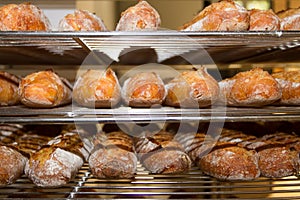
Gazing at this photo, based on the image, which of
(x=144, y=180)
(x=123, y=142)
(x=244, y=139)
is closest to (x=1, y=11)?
(x=123, y=142)

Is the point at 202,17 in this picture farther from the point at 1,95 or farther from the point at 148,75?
the point at 1,95

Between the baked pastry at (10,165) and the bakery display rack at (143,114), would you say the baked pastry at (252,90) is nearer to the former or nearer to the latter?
the bakery display rack at (143,114)

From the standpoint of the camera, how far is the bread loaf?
144 centimetres

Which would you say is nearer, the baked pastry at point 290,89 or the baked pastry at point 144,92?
the baked pastry at point 144,92

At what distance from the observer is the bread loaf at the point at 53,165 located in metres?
1.44

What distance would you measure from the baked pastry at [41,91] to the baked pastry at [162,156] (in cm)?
45

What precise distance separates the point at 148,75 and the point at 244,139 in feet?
1.85

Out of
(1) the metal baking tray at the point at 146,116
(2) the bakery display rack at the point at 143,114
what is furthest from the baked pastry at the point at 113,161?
(1) the metal baking tray at the point at 146,116

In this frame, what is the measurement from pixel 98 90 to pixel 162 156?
40cm

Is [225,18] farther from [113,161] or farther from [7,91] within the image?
[7,91]

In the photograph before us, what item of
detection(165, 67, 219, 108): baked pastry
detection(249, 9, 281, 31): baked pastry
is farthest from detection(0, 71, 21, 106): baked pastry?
detection(249, 9, 281, 31): baked pastry

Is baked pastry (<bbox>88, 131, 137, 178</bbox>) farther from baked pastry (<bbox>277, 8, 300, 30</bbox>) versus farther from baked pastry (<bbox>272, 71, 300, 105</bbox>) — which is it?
baked pastry (<bbox>277, 8, 300, 30</bbox>)

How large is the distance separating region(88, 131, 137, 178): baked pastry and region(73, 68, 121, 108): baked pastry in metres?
0.19

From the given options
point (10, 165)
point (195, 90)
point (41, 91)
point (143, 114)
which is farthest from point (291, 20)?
point (10, 165)
